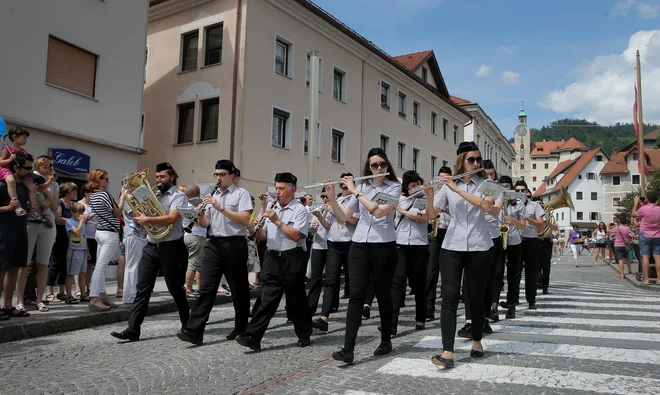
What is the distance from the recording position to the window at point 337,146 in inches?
1018

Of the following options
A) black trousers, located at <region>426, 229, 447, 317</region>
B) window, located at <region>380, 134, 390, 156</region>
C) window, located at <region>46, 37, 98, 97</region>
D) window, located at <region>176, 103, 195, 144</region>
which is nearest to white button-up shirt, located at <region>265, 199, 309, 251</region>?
black trousers, located at <region>426, 229, 447, 317</region>

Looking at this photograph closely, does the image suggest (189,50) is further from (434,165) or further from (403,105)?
(434,165)

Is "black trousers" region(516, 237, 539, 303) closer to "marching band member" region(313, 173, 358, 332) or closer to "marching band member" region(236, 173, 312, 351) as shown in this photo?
"marching band member" region(313, 173, 358, 332)

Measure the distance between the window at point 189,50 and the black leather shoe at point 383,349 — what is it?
61.2ft

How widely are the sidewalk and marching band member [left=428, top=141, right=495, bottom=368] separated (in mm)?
4979

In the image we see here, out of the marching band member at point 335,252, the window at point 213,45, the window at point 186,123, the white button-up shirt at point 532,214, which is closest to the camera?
the marching band member at point 335,252

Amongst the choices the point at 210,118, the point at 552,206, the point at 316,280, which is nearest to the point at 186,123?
the point at 210,118

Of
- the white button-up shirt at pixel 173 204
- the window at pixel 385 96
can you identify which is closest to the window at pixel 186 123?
the window at pixel 385 96

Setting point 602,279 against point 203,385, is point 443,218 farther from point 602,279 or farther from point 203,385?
point 602,279

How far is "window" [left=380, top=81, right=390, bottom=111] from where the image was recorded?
97.7ft

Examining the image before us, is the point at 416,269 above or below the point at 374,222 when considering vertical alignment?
below

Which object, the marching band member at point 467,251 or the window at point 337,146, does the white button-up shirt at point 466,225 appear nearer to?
the marching band member at point 467,251

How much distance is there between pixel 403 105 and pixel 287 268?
27772 millimetres

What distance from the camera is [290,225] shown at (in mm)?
6176
